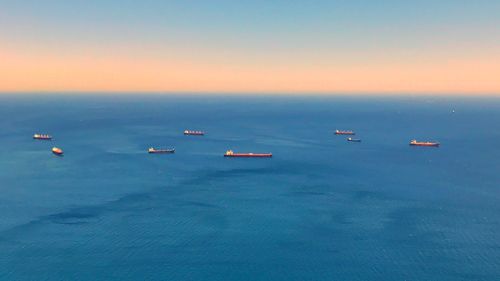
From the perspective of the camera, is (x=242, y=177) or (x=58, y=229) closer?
(x=58, y=229)

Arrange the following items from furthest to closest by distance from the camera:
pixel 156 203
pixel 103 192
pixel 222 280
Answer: pixel 103 192 < pixel 156 203 < pixel 222 280

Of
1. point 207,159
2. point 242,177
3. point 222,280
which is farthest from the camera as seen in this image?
point 207,159

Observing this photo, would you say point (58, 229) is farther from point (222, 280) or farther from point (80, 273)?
point (222, 280)

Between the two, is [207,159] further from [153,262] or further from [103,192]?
[153,262]

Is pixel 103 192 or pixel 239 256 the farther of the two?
pixel 103 192

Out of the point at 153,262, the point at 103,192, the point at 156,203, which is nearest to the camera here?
the point at 153,262


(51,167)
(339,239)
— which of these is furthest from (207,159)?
(339,239)

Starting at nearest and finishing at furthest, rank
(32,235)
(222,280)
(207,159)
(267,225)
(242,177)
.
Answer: (222,280)
(32,235)
(267,225)
(242,177)
(207,159)

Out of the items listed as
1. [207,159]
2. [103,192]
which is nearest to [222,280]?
[103,192]
